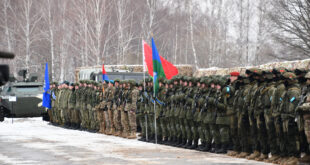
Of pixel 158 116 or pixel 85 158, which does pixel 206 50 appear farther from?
pixel 85 158

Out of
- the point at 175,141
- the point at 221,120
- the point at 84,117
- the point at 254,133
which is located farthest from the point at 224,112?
the point at 84,117

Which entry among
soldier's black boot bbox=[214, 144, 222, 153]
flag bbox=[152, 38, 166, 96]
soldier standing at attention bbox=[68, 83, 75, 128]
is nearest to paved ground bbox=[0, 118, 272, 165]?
soldier's black boot bbox=[214, 144, 222, 153]

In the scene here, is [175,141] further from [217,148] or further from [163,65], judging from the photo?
[217,148]

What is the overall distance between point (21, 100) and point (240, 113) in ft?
54.4

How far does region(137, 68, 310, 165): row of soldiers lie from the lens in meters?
10.8

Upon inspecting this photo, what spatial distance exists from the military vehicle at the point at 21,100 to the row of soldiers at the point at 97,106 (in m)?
1.23

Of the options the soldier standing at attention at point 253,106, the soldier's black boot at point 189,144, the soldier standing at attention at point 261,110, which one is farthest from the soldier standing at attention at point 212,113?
the soldier standing at attention at point 261,110

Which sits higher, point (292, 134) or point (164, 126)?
point (292, 134)

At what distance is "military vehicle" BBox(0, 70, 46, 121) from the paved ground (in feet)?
30.1

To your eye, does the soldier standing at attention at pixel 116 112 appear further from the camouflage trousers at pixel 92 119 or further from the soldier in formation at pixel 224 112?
the camouflage trousers at pixel 92 119

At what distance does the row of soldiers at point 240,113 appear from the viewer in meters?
10.8

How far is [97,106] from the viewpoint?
66.7 feet

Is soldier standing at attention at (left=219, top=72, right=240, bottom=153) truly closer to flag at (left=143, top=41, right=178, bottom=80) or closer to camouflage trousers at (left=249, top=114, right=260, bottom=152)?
camouflage trousers at (left=249, top=114, right=260, bottom=152)

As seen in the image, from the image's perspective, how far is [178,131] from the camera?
1508 centimetres
